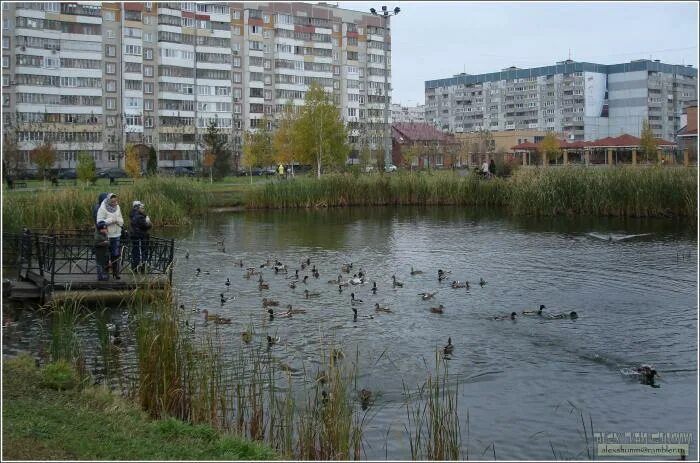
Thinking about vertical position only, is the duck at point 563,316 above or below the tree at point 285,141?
→ below

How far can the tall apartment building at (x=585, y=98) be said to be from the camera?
14562cm

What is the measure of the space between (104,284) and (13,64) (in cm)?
7797

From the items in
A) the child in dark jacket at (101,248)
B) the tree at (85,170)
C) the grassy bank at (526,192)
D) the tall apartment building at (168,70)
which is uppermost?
the tall apartment building at (168,70)

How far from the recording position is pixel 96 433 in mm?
8891

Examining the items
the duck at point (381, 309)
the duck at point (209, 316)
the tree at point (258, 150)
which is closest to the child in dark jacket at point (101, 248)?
the duck at point (209, 316)

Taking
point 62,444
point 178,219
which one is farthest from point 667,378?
point 178,219

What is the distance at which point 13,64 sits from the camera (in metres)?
88.3

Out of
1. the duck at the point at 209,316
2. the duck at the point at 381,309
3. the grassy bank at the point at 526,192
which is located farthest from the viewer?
the grassy bank at the point at 526,192

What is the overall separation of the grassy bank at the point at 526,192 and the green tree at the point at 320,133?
44.8 ft

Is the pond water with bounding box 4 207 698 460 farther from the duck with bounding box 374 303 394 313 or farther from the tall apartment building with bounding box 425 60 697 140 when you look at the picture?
the tall apartment building with bounding box 425 60 697 140

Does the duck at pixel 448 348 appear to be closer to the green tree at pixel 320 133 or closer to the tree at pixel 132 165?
the green tree at pixel 320 133

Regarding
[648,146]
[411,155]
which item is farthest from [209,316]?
[411,155]

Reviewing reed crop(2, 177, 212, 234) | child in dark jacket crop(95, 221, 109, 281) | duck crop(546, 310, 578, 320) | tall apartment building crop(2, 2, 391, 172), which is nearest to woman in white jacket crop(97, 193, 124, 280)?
child in dark jacket crop(95, 221, 109, 281)

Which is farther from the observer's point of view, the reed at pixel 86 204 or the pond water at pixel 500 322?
the reed at pixel 86 204
